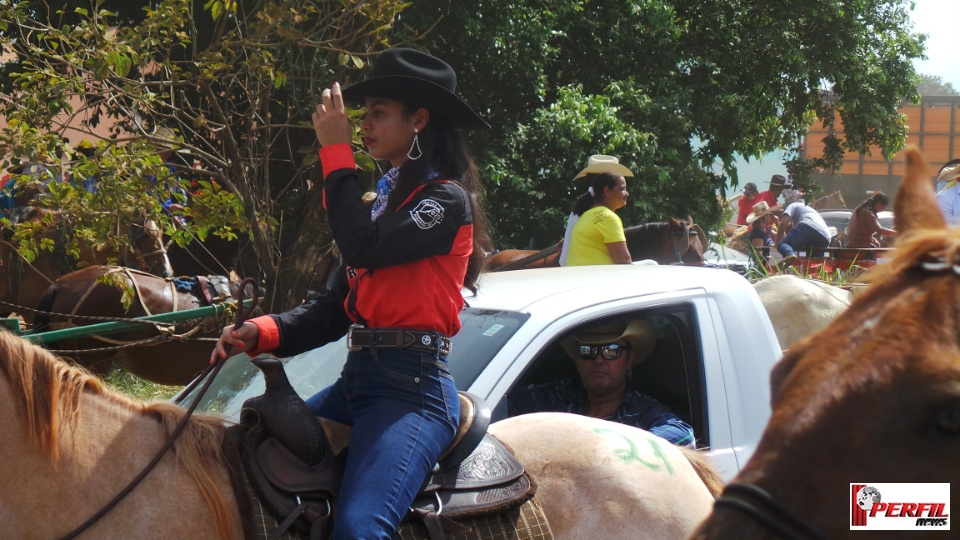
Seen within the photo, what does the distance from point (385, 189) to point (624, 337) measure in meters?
1.60

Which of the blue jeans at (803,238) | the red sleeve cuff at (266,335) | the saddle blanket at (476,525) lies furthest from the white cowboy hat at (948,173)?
the blue jeans at (803,238)

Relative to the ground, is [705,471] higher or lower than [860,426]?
lower

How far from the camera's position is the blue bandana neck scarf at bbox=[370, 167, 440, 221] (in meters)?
2.83

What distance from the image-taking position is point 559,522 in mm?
2848

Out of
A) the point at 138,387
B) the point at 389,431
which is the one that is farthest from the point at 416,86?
the point at 138,387

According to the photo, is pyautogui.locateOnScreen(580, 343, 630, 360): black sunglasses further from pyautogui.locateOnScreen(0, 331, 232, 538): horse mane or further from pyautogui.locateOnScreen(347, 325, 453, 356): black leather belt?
pyautogui.locateOnScreen(0, 331, 232, 538): horse mane

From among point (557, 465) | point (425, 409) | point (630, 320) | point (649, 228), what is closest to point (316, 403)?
point (425, 409)

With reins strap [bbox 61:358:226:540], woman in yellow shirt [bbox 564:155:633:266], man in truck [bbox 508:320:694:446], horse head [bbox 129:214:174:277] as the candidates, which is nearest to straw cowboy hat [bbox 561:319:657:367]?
man in truck [bbox 508:320:694:446]

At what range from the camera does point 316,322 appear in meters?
2.99

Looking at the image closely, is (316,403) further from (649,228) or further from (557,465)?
(649,228)

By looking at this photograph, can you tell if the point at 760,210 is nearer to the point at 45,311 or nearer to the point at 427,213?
the point at 45,311

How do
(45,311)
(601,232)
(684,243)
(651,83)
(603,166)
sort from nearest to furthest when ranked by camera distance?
(601,232)
(45,311)
(603,166)
(684,243)
(651,83)

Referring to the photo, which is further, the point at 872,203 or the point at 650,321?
the point at 872,203

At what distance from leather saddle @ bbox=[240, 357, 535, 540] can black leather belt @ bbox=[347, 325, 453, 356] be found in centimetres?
23
